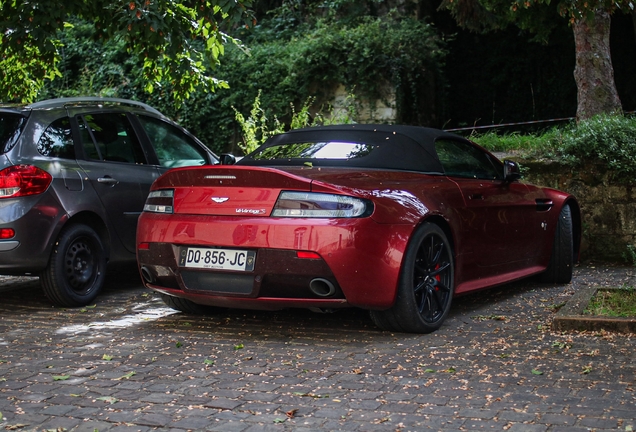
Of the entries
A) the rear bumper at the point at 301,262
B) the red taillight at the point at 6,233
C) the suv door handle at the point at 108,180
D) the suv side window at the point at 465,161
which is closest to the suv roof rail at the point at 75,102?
the suv door handle at the point at 108,180

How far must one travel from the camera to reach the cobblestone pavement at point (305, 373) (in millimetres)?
4047

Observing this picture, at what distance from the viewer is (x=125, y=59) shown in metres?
20.6

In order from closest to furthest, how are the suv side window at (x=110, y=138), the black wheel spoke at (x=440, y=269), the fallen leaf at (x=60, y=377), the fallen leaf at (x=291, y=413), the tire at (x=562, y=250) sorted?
the fallen leaf at (x=291, y=413)
the fallen leaf at (x=60, y=377)
the black wheel spoke at (x=440, y=269)
the suv side window at (x=110, y=138)
the tire at (x=562, y=250)

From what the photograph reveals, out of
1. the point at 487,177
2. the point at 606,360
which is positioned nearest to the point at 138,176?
the point at 487,177

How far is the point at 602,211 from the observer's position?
968cm

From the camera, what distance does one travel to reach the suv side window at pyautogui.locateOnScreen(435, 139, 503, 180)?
22.2 ft

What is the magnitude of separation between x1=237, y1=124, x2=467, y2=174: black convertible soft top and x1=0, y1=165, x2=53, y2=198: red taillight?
5.21 ft

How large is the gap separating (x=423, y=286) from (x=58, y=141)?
11.0ft

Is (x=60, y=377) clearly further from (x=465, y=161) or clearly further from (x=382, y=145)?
(x=465, y=161)

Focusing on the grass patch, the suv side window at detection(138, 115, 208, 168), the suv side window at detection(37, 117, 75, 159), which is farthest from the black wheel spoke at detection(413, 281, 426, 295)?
the suv side window at detection(138, 115, 208, 168)

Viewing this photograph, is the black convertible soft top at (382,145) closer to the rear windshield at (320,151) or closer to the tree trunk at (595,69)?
the rear windshield at (320,151)

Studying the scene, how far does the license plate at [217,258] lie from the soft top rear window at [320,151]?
1107mm

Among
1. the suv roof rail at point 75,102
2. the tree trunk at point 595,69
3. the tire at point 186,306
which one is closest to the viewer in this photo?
the tire at point 186,306

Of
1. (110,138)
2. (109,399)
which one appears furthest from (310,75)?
(109,399)
